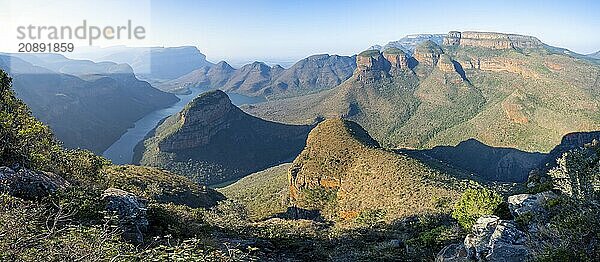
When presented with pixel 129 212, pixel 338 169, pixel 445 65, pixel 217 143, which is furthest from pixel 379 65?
pixel 129 212

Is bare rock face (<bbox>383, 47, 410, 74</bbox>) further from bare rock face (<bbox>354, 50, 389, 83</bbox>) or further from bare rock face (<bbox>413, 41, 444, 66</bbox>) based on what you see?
bare rock face (<bbox>413, 41, 444, 66</bbox>)

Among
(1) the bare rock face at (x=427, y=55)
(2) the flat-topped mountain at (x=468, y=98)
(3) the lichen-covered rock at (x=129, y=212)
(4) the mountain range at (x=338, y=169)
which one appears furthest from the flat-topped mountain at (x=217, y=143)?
(1) the bare rock face at (x=427, y=55)

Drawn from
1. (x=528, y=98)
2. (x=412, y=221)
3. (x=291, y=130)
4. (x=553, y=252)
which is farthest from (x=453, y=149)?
(x=553, y=252)

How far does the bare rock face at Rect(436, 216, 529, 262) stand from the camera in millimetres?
11172

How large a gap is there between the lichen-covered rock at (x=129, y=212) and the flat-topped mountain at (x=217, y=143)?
65284mm

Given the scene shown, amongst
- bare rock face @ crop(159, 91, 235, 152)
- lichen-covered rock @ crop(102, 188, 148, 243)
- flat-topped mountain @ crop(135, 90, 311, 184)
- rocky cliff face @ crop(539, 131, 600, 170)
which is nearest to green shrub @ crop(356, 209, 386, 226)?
lichen-covered rock @ crop(102, 188, 148, 243)

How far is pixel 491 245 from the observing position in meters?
11.7

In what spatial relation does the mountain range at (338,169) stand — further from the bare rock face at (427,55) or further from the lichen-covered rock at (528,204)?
the bare rock face at (427,55)

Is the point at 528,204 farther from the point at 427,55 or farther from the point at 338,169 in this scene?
the point at 427,55

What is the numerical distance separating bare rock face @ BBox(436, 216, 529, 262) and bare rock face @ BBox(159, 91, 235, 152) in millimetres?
74513

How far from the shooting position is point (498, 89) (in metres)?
121

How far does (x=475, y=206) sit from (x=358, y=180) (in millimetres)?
22323

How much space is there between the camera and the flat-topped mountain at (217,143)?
8106cm

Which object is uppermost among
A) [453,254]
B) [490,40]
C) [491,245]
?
[490,40]
